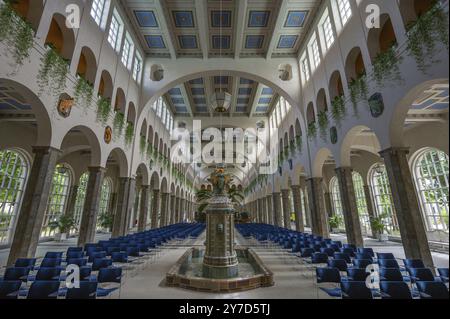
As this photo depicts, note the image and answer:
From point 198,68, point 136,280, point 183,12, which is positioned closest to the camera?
point 136,280

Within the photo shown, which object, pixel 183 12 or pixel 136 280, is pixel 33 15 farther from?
pixel 136 280

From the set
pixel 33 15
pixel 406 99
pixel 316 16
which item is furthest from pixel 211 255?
pixel 316 16

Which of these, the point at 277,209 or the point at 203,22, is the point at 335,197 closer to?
the point at 277,209

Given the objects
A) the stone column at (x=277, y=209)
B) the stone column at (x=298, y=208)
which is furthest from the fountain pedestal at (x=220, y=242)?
the stone column at (x=277, y=209)

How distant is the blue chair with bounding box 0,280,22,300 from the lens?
12.9 ft

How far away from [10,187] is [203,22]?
1504cm

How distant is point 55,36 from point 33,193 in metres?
6.43

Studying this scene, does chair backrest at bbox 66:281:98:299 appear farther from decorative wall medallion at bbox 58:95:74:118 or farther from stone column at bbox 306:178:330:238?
stone column at bbox 306:178:330:238

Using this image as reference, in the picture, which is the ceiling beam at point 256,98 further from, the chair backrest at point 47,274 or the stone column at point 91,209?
the chair backrest at point 47,274

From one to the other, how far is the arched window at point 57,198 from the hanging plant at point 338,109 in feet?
60.7

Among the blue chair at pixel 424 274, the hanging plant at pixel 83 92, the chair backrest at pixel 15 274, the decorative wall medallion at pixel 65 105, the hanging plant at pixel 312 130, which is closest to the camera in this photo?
the blue chair at pixel 424 274

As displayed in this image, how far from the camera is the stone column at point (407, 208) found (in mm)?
6668

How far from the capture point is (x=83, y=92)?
928cm
